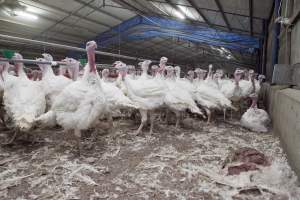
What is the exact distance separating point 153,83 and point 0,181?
3344 millimetres

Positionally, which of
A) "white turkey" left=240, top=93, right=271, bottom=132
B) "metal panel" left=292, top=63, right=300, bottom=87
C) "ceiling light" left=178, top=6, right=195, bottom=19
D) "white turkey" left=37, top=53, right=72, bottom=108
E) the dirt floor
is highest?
"ceiling light" left=178, top=6, right=195, bottom=19

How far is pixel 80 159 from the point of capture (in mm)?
3561

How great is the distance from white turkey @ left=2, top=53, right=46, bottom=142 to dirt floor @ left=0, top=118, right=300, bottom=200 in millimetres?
568

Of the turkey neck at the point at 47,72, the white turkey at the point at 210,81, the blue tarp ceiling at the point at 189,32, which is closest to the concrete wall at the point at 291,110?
the white turkey at the point at 210,81

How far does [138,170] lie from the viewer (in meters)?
3.25

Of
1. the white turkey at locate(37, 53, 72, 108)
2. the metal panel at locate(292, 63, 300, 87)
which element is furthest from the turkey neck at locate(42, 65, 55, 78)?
the metal panel at locate(292, 63, 300, 87)

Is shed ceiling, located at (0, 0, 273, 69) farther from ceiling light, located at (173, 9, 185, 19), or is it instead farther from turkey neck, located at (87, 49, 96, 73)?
turkey neck, located at (87, 49, 96, 73)

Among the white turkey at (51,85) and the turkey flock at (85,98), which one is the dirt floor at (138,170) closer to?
the turkey flock at (85,98)

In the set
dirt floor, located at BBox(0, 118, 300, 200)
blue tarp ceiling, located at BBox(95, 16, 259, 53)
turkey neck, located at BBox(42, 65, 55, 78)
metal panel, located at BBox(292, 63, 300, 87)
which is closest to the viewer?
dirt floor, located at BBox(0, 118, 300, 200)

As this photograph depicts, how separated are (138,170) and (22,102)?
221 centimetres

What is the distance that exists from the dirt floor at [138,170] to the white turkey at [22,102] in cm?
57

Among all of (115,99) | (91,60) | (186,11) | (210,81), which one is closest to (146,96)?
(115,99)

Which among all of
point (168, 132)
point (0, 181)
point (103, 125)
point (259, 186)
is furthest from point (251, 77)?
point (0, 181)

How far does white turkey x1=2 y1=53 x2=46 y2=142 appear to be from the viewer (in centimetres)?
347
